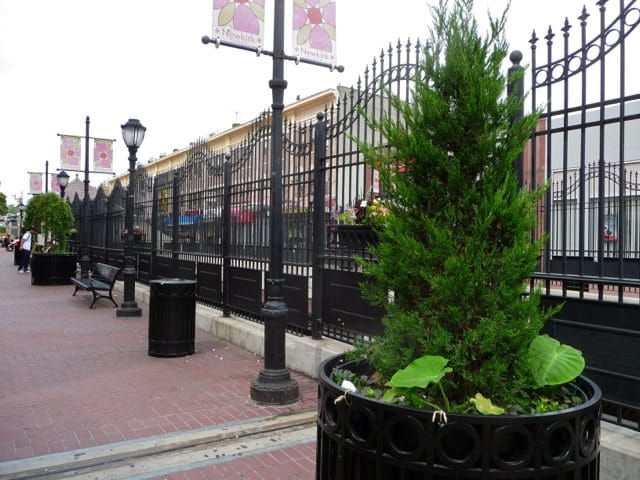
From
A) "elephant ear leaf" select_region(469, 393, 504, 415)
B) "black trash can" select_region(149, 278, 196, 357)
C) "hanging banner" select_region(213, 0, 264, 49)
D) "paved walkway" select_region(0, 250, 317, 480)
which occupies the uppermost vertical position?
"hanging banner" select_region(213, 0, 264, 49)

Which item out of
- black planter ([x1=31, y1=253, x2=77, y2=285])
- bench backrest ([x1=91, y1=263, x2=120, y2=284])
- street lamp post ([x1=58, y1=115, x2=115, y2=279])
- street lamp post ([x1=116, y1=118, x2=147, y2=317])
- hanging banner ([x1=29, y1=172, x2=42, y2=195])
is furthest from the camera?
hanging banner ([x1=29, y1=172, x2=42, y2=195])

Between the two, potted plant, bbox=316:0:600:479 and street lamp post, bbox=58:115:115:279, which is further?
street lamp post, bbox=58:115:115:279

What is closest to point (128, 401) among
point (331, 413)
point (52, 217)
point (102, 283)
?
point (331, 413)

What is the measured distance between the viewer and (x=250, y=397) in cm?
556

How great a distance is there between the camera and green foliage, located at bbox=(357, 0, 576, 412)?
2129mm

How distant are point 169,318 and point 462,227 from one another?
592 centimetres

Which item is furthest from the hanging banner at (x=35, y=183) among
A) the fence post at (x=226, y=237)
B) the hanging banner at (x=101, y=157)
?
the fence post at (x=226, y=237)

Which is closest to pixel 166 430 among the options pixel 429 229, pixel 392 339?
pixel 392 339

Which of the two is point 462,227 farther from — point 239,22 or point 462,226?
point 239,22

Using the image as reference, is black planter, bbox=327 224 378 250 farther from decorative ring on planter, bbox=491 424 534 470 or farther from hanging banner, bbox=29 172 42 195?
hanging banner, bbox=29 172 42 195

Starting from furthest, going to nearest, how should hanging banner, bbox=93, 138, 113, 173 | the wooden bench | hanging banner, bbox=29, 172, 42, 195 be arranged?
hanging banner, bbox=29, 172, 42, 195 < hanging banner, bbox=93, 138, 113, 173 < the wooden bench

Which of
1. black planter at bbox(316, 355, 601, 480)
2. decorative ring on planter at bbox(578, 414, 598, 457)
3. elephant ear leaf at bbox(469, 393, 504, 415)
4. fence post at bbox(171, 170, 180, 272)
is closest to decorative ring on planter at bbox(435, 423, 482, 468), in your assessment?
black planter at bbox(316, 355, 601, 480)

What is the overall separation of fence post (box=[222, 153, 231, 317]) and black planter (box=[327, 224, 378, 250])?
334 cm

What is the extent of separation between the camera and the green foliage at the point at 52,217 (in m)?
18.2
